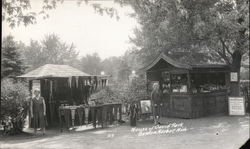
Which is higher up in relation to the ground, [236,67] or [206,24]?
[206,24]

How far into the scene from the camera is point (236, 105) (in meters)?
11.1

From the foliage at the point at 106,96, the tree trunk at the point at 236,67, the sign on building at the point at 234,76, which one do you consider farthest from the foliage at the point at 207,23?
the foliage at the point at 106,96

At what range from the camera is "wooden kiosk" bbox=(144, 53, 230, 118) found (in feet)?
39.8

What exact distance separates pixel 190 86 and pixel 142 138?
4.36 meters

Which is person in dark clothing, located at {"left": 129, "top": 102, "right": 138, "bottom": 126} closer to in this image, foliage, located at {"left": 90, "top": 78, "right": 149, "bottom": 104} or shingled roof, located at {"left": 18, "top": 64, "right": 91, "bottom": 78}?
foliage, located at {"left": 90, "top": 78, "right": 149, "bottom": 104}

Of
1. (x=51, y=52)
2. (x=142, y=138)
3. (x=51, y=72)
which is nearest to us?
(x=142, y=138)

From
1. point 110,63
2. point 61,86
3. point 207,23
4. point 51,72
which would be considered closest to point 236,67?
point 207,23

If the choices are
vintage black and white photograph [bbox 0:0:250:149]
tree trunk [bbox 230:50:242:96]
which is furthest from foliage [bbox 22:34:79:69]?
tree trunk [bbox 230:50:242:96]

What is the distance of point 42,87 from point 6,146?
361 cm

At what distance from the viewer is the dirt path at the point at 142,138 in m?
7.72

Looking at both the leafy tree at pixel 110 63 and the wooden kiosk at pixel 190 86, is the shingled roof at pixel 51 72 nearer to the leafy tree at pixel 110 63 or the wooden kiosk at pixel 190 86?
the leafy tree at pixel 110 63

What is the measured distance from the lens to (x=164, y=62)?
13.0 meters

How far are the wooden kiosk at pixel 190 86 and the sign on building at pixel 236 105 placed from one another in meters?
1.40

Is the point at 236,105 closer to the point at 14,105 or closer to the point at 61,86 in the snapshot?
the point at 61,86
